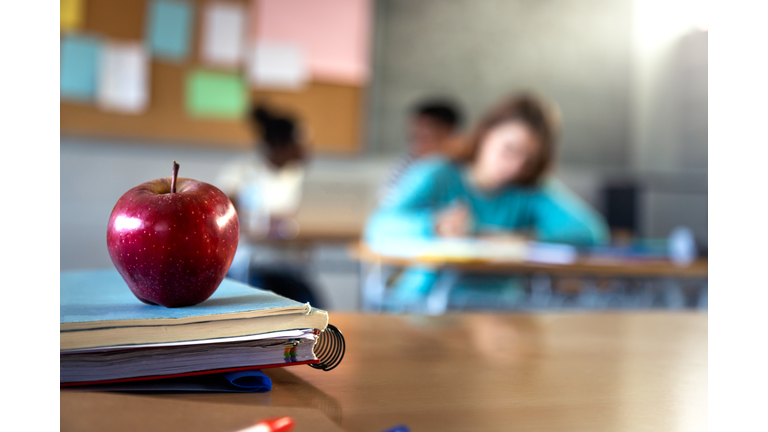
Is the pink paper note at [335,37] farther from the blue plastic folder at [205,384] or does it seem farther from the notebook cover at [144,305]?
the blue plastic folder at [205,384]

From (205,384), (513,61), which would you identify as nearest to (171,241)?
(205,384)

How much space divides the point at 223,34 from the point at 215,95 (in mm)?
385

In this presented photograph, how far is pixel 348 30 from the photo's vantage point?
173 inches

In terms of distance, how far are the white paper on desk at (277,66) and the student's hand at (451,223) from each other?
6.49 ft

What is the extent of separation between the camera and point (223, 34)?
4.14m

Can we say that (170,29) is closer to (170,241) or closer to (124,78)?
(124,78)

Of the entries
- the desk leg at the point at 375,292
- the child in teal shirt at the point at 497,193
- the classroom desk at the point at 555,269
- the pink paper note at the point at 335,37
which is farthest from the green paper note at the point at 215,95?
the classroom desk at the point at 555,269

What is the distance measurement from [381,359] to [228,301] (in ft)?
0.56

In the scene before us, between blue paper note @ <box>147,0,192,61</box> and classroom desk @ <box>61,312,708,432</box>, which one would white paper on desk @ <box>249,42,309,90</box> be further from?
classroom desk @ <box>61,312,708,432</box>

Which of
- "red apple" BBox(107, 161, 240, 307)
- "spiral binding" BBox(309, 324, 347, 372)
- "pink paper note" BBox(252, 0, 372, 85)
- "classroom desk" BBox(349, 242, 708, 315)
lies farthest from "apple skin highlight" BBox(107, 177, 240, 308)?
"pink paper note" BBox(252, 0, 372, 85)

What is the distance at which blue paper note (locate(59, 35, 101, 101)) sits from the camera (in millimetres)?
3818

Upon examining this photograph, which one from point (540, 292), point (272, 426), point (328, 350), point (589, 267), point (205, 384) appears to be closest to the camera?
point (272, 426)
